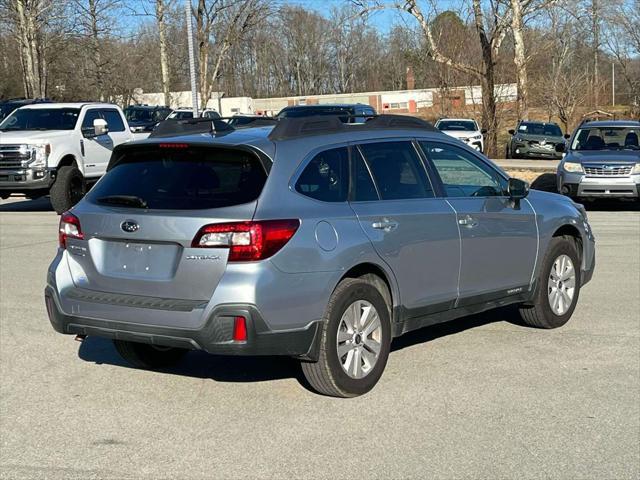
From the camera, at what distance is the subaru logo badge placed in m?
4.98

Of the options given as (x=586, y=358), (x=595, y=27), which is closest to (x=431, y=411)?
(x=586, y=358)

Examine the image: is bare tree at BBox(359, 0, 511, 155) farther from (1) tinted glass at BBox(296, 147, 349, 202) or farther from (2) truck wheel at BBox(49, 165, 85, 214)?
(1) tinted glass at BBox(296, 147, 349, 202)

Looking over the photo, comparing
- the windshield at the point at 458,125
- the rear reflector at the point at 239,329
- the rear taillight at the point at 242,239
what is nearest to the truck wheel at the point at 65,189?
the rear taillight at the point at 242,239

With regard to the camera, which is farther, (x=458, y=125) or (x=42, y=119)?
(x=458, y=125)

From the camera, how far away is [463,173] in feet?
21.5

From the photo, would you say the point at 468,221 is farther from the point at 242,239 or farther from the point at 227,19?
the point at 227,19

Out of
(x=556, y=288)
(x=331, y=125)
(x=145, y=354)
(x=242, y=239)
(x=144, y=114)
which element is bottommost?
(x=145, y=354)

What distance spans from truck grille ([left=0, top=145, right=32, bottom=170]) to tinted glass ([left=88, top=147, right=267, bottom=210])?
35.0 ft

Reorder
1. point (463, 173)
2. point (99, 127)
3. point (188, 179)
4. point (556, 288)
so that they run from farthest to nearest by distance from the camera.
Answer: point (99, 127), point (556, 288), point (463, 173), point (188, 179)

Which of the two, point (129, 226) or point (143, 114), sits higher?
point (143, 114)

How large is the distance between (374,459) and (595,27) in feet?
187

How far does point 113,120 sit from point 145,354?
12.8m

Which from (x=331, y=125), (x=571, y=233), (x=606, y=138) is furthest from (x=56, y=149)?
(x=331, y=125)

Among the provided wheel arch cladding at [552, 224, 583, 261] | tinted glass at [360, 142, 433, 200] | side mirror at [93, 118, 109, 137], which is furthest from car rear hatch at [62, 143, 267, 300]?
side mirror at [93, 118, 109, 137]
